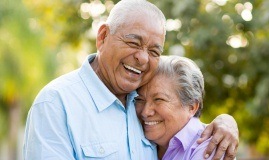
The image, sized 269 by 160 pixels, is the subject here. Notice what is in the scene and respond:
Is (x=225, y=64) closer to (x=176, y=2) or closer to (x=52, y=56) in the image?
(x=176, y=2)

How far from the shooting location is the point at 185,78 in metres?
3.11

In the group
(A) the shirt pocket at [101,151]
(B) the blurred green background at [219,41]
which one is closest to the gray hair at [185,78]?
(A) the shirt pocket at [101,151]

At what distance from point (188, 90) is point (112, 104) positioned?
0.42 m

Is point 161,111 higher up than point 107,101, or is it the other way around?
point 107,101

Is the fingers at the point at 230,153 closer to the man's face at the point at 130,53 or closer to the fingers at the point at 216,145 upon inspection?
the fingers at the point at 216,145

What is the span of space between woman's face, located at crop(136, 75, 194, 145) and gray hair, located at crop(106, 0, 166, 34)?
35 cm

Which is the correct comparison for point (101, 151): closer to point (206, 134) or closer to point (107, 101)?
point (107, 101)

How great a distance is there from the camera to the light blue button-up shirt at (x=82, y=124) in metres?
2.66

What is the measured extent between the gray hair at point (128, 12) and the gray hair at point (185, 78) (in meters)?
0.28

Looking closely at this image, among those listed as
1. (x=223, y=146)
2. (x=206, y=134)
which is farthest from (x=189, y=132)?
(x=223, y=146)

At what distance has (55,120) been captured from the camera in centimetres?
268

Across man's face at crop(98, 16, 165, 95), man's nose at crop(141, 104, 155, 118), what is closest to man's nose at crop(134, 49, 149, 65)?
man's face at crop(98, 16, 165, 95)

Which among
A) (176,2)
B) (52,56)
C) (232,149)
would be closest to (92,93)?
(232,149)

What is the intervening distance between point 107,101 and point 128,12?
44 cm
